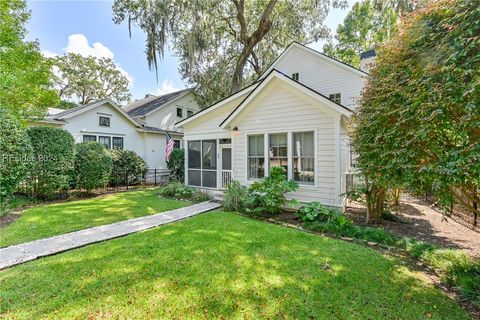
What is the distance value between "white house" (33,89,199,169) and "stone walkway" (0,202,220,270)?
426 inches

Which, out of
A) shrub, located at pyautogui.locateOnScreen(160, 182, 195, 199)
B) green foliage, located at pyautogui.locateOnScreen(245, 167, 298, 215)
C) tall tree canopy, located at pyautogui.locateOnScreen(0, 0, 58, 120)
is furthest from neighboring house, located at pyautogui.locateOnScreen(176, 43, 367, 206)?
tall tree canopy, located at pyautogui.locateOnScreen(0, 0, 58, 120)

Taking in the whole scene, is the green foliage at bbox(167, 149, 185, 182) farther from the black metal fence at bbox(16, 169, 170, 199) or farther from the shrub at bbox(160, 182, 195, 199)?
the shrub at bbox(160, 182, 195, 199)

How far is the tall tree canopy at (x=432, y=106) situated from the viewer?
2.79 m

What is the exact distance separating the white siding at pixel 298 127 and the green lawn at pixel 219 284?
8.89 ft

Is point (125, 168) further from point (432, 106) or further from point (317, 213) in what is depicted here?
point (432, 106)

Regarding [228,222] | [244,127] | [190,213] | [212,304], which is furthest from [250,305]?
[244,127]

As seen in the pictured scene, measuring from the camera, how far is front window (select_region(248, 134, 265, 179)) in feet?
29.2

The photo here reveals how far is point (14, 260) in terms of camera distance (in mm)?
4117

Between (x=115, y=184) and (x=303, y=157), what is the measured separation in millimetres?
11141

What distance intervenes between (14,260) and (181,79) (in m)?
19.5

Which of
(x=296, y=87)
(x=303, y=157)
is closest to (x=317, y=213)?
(x=303, y=157)

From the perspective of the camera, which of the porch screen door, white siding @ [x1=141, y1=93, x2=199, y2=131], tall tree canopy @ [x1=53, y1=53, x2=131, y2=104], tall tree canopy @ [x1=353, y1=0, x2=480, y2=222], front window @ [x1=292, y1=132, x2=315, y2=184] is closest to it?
tall tree canopy @ [x1=353, y1=0, x2=480, y2=222]

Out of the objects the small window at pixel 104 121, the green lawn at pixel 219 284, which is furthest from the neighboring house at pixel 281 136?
the small window at pixel 104 121

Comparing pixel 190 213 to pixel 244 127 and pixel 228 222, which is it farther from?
pixel 244 127
